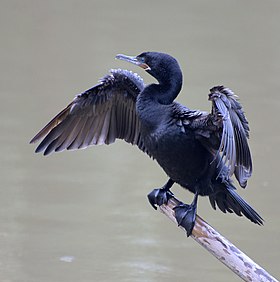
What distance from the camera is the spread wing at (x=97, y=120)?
3.54m

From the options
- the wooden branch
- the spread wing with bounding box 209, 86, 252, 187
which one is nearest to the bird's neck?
the spread wing with bounding box 209, 86, 252, 187

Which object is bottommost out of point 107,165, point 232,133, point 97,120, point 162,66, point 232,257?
point 232,257

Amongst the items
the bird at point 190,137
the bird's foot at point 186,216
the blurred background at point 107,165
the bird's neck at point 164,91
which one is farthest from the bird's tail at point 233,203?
the blurred background at point 107,165

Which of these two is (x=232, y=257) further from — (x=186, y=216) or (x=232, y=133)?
(x=232, y=133)

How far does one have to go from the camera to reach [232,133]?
9.00ft

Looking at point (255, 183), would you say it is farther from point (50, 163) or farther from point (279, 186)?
point (50, 163)

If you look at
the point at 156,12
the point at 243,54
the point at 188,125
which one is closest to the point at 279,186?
the point at 188,125

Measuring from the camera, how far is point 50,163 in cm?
550

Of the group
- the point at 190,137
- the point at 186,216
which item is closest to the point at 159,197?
the point at 186,216

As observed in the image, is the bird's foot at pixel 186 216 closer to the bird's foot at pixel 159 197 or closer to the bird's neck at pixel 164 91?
the bird's foot at pixel 159 197

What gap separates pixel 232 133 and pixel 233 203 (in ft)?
1.64

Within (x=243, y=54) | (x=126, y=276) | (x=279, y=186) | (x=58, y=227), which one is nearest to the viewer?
(x=126, y=276)

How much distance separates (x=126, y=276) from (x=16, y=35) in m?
4.44

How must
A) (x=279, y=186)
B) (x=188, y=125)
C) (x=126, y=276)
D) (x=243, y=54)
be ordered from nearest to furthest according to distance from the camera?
(x=188, y=125) < (x=126, y=276) < (x=279, y=186) < (x=243, y=54)
